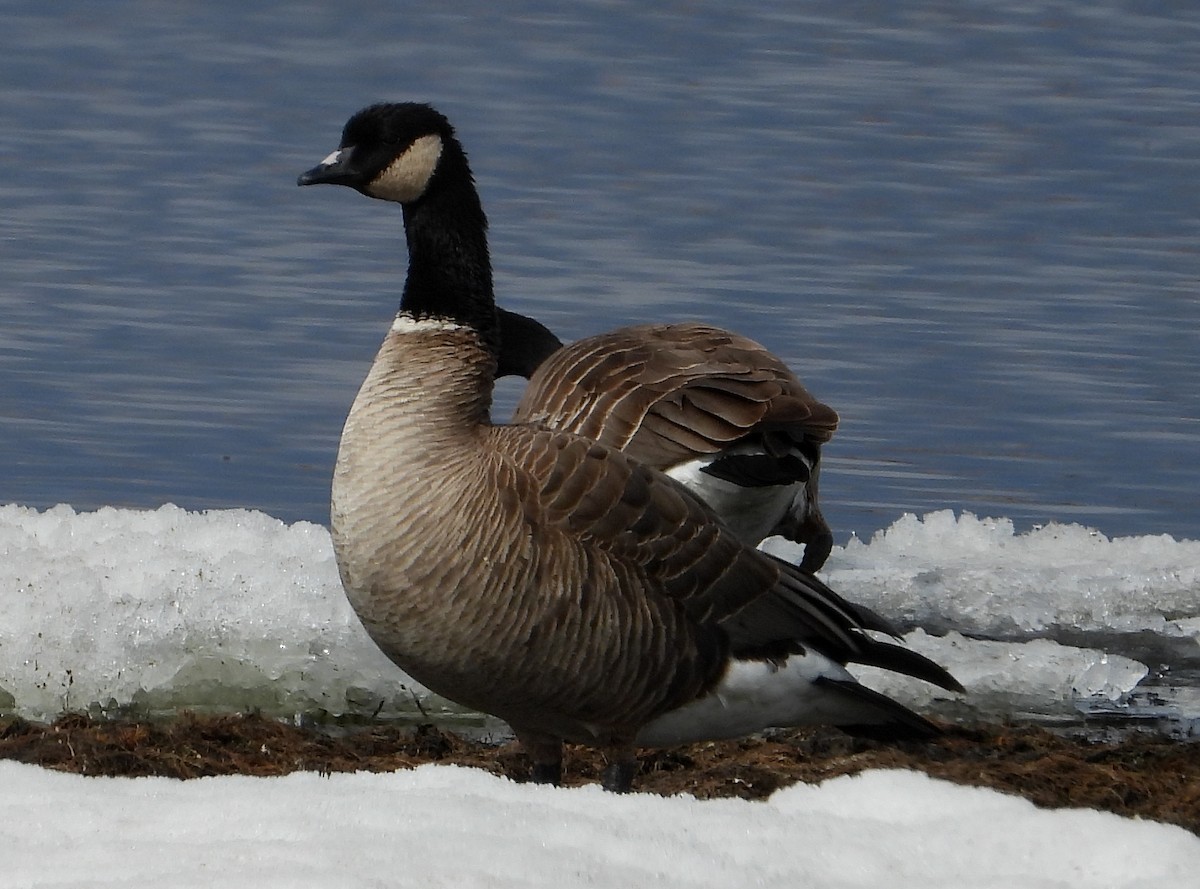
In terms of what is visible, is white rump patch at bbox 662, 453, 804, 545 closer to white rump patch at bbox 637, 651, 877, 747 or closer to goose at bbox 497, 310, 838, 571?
goose at bbox 497, 310, 838, 571

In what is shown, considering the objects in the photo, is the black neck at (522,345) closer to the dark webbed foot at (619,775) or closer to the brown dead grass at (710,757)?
the brown dead grass at (710,757)

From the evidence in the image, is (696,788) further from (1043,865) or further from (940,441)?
(940,441)

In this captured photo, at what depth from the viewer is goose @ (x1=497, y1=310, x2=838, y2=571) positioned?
23.7ft

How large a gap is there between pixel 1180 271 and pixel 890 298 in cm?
342

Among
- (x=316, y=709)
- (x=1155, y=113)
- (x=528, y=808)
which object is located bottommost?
(x=316, y=709)

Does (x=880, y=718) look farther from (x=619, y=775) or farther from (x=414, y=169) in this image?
(x=414, y=169)

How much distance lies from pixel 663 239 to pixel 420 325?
14416mm

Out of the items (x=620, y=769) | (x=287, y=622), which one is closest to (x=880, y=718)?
(x=620, y=769)

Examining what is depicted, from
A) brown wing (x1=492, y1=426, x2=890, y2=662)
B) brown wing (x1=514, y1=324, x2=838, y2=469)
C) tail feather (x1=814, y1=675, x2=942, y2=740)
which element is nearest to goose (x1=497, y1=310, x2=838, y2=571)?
brown wing (x1=514, y1=324, x2=838, y2=469)

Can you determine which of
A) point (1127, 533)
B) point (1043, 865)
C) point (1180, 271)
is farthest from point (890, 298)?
point (1043, 865)

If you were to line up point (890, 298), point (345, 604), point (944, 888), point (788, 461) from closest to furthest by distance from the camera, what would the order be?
1. point (944, 888)
2. point (788, 461)
3. point (345, 604)
4. point (890, 298)

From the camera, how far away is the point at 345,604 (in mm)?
8039

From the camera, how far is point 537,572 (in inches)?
231

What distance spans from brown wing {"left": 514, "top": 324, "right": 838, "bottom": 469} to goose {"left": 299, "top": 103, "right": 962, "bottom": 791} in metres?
0.91
